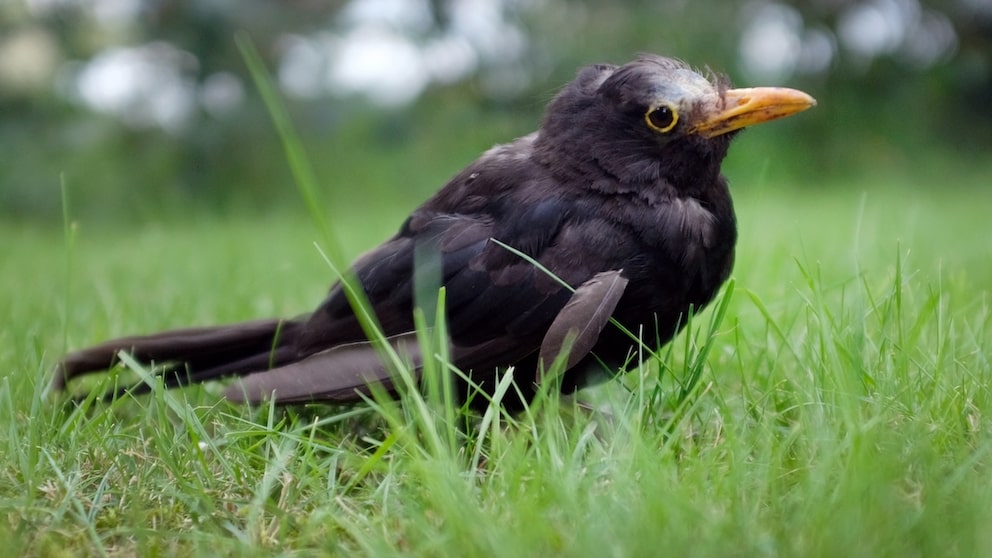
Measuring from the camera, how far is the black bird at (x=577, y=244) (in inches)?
79.1

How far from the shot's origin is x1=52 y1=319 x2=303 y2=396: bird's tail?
2.38m

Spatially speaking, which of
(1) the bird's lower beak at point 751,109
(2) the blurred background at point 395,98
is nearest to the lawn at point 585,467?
(1) the bird's lower beak at point 751,109

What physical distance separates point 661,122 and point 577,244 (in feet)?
1.21

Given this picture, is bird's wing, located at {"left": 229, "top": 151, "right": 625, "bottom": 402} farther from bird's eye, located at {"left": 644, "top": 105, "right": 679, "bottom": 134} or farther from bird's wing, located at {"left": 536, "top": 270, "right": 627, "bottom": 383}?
bird's eye, located at {"left": 644, "top": 105, "right": 679, "bottom": 134}

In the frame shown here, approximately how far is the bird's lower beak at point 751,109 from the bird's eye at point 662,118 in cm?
5

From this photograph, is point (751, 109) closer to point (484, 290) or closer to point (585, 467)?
point (484, 290)

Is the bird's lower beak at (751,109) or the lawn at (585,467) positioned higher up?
the bird's lower beak at (751,109)

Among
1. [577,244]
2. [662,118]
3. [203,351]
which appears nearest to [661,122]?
[662,118]

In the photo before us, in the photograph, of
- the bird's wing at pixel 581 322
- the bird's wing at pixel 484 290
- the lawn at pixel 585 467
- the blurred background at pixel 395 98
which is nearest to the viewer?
the lawn at pixel 585 467

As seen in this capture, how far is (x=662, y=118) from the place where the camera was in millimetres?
2107

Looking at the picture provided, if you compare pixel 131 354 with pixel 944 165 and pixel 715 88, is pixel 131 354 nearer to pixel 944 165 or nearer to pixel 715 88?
pixel 715 88

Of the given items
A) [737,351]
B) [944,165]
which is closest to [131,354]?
[737,351]

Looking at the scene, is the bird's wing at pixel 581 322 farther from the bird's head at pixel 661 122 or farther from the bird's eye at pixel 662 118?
the bird's eye at pixel 662 118

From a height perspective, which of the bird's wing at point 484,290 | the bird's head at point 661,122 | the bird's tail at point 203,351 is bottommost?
the bird's tail at point 203,351
